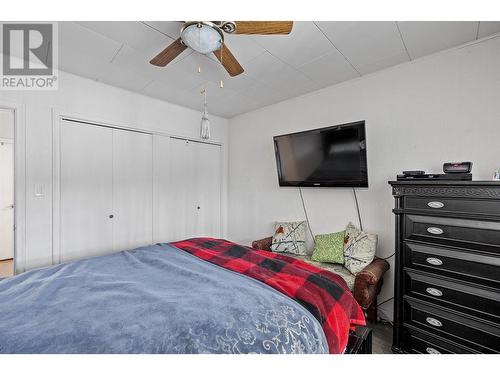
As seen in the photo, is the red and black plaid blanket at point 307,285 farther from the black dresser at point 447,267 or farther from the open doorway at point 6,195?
the open doorway at point 6,195

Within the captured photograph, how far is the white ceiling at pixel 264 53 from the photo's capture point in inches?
71.3

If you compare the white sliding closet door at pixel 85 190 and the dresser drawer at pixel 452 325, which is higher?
the white sliding closet door at pixel 85 190

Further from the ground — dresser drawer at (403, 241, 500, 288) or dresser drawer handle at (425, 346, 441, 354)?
dresser drawer at (403, 241, 500, 288)

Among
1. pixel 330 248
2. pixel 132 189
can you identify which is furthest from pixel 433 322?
pixel 132 189

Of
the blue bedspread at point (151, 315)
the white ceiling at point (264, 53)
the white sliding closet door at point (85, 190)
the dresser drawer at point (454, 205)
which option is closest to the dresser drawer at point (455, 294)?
the dresser drawer at point (454, 205)

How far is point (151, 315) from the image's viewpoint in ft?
3.43

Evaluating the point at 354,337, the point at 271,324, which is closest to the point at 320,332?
the point at 271,324

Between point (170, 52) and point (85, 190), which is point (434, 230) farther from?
point (85, 190)

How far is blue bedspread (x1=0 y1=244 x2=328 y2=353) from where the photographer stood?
88cm

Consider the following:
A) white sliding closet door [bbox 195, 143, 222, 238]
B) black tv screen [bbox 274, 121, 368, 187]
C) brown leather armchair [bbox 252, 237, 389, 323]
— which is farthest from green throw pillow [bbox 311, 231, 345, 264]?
white sliding closet door [bbox 195, 143, 222, 238]

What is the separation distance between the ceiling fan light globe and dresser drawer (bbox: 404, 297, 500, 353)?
231 centimetres

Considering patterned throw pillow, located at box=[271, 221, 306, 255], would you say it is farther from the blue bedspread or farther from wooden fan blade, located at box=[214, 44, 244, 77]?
wooden fan blade, located at box=[214, 44, 244, 77]

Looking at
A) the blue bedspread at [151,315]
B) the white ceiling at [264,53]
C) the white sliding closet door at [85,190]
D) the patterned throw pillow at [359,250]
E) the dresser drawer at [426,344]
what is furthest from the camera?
the white sliding closet door at [85,190]
